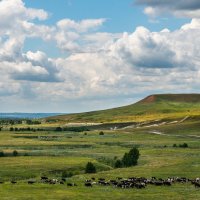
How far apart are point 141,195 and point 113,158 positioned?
51.5m

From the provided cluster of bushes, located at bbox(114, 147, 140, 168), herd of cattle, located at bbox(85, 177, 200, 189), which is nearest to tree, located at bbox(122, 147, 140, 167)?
cluster of bushes, located at bbox(114, 147, 140, 168)

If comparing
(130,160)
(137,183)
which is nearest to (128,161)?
(130,160)

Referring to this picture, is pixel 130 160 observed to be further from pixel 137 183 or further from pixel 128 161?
pixel 137 183

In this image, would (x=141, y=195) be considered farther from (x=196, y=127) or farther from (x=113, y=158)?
(x=196, y=127)

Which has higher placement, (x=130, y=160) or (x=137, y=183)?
(x=137, y=183)

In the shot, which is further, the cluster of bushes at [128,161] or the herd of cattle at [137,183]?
the cluster of bushes at [128,161]

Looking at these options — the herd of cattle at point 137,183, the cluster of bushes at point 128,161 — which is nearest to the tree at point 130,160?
the cluster of bushes at point 128,161

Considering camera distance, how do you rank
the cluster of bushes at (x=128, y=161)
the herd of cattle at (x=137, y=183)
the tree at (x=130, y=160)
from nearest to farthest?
the herd of cattle at (x=137, y=183)
the cluster of bushes at (x=128, y=161)
the tree at (x=130, y=160)

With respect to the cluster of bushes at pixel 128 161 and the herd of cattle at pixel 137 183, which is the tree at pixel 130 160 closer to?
the cluster of bushes at pixel 128 161

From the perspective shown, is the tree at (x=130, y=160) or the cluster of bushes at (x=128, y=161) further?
the tree at (x=130, y=160)

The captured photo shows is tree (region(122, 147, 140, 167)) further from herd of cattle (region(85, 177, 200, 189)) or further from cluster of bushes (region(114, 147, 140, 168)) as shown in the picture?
herd of cattle (region(85, 177, 200, 189))

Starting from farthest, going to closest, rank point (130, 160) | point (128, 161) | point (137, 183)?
point (130, 160) < point (128, 161) < point (137, 183)

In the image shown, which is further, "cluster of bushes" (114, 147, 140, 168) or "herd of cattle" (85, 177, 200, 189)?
"cluster of bushes" (114, 147, 140, 168)

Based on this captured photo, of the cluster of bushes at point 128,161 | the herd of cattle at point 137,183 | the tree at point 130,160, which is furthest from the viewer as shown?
the tree at point 130,160
